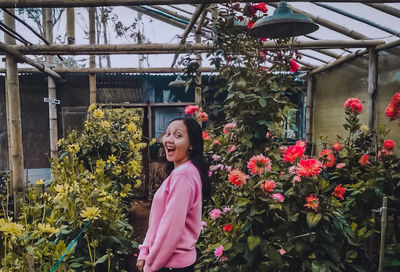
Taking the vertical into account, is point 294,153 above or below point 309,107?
below

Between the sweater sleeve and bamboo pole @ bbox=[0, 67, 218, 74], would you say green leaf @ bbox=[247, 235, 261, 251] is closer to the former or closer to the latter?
the sweater sleeve

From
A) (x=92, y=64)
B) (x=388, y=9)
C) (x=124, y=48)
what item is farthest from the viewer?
(x=92, y=64)

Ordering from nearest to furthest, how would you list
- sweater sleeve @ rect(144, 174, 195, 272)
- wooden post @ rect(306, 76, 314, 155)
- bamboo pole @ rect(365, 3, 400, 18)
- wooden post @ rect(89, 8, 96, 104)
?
sweater sleeve @ rect(144, 174, 195, 272) < bamboo pole @ rect(365, 3, 400, 18) < wooden post @ rect(89, 8, 96, 104) < wooden post @ rect(306, 76, 314, 155)

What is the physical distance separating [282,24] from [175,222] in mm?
1273

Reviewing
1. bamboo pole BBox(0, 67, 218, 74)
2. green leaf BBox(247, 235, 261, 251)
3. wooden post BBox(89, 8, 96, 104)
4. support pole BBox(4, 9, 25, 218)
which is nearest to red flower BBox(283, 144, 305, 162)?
green leaf BBox(247, 235, 261, 251)

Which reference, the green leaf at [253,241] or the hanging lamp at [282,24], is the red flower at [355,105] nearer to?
the hanging lamp at [282,24]

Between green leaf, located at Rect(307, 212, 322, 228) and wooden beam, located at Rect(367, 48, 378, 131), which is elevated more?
wooden beam, located at Rect(367, 48, 378, 131)

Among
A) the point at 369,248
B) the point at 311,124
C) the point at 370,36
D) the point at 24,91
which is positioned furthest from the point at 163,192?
the point at 24,91

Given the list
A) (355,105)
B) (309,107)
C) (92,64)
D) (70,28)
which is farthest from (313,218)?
(92,64)

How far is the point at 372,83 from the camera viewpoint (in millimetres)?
4746

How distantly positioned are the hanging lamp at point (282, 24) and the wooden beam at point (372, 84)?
11.8 feet

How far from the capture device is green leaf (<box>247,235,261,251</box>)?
149cm

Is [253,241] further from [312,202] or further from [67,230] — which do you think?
[67,230]

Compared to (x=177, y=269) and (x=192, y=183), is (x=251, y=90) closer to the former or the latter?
(x=192, y=183)
